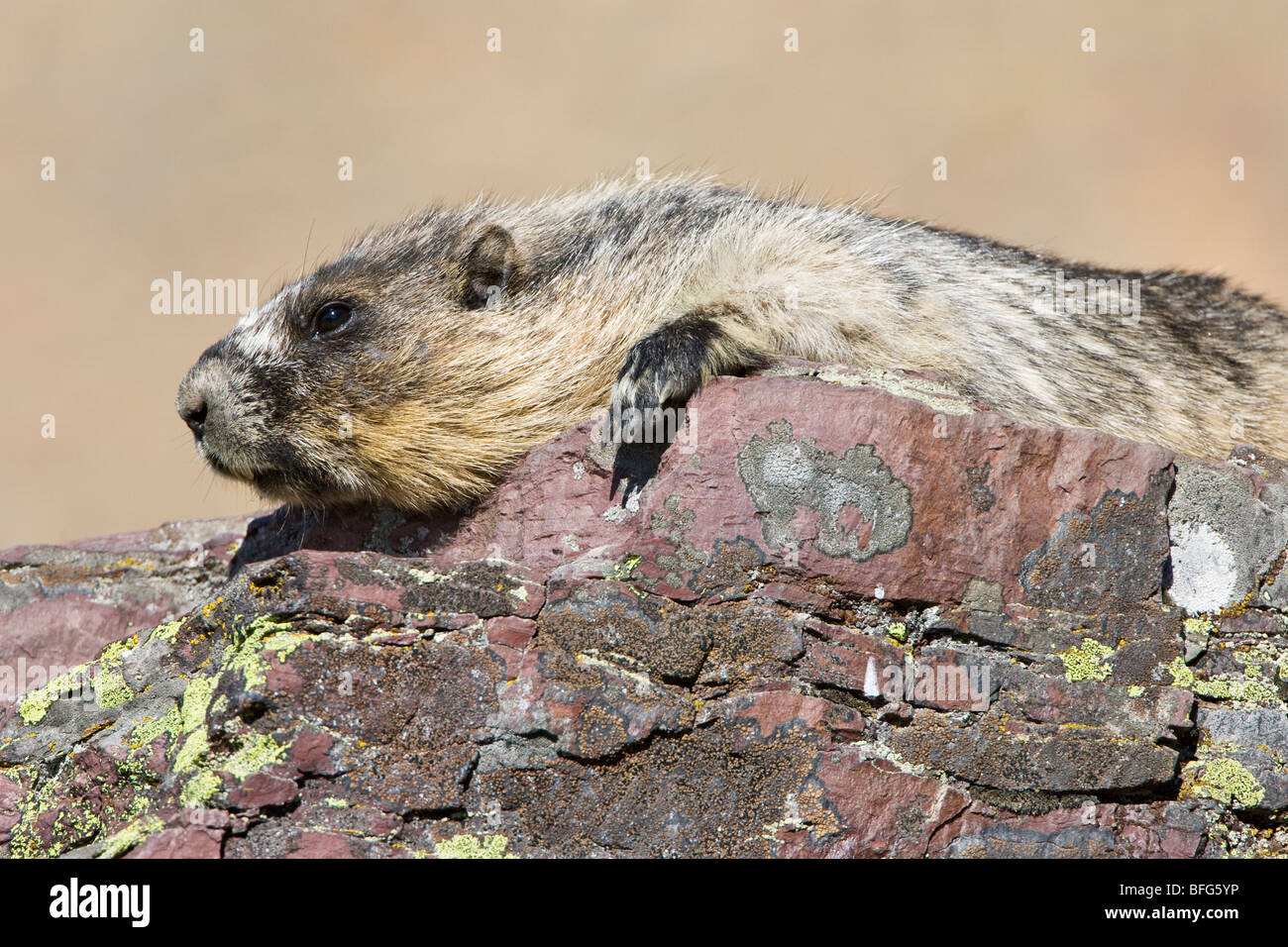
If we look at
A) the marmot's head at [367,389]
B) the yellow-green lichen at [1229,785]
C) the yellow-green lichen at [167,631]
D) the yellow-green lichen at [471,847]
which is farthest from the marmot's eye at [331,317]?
the yellow-green lichen at [1229,785]

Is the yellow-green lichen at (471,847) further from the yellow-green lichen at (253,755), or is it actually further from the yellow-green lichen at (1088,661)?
the yellow-green lichen at (1088,661)

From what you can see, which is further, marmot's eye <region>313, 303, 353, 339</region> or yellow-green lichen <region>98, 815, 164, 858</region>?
marmot's eye <region>313, 303, 353, 339</region>

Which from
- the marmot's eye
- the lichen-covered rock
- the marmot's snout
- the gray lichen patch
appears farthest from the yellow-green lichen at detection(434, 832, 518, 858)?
the marmot's eye

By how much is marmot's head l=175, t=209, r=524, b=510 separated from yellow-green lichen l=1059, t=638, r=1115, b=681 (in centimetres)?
252

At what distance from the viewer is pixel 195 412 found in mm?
5711

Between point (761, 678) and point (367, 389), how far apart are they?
2433 mm

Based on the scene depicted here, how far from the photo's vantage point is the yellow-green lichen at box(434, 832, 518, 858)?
389 cm

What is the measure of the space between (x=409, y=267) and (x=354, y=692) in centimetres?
282

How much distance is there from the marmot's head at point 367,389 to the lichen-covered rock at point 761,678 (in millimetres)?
826

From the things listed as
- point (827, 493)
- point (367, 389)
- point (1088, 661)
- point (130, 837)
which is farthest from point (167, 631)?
point (1088, 661)

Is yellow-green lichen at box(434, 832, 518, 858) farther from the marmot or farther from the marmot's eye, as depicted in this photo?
the marmot's eye

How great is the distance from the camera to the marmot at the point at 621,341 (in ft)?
18.0
